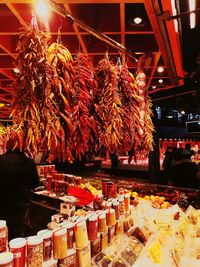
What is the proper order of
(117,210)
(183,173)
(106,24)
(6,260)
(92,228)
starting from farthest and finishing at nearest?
1. (183,173)
2. (106,24)
3. (117,210)
4. (92,228)
5. (6,260)

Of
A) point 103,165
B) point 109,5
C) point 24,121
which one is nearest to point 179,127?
point 103,165

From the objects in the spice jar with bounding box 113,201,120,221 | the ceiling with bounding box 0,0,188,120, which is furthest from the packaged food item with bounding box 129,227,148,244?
the ceiling with bounding box 0,0,188,120

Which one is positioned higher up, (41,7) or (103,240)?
(41,7)

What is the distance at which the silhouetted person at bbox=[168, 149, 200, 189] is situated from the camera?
5.75 meters

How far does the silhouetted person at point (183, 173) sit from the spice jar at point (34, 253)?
4840 mm

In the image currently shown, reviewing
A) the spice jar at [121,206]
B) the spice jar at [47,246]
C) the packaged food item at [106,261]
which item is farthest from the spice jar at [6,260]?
the spice jar at [121,206]

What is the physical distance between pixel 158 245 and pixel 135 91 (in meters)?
1.65

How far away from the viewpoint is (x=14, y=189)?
148 inches

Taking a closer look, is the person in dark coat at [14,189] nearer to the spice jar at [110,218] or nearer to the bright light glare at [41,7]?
the bright light glare at [41,7]

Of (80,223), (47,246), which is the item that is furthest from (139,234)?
(47,246)

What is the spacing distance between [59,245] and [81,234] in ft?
0.72

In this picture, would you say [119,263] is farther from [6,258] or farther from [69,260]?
[6,258]

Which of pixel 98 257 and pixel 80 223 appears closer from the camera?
pixel 80 223

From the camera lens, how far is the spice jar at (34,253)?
54.7 inches
